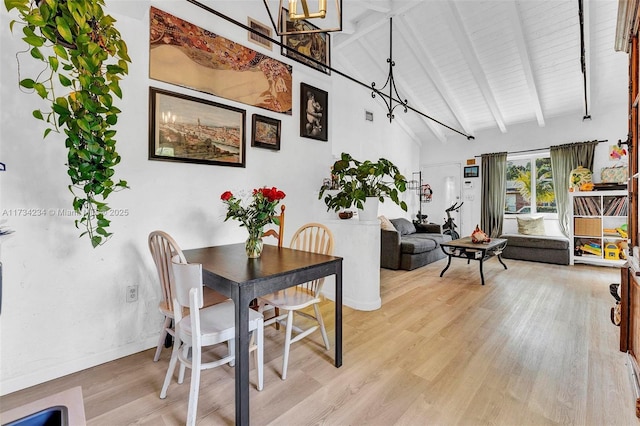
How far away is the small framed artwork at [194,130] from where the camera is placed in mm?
2281

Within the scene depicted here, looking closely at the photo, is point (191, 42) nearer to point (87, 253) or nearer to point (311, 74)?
point (311, 74)

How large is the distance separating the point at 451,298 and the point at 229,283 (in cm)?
291

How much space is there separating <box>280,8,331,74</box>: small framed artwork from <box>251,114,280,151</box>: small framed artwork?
80 cm

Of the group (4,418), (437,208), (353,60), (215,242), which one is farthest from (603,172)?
(4,418)

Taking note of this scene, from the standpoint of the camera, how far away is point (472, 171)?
7012mm

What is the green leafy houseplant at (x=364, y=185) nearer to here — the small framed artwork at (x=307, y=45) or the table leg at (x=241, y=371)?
the small framed artwork at (x=307, y=45)

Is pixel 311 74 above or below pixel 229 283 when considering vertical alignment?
above

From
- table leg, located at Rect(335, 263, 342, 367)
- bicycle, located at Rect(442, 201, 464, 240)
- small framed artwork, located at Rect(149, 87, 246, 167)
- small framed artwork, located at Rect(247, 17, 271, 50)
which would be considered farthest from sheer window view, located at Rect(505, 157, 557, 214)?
small framed artwork, located at Rect(149, 87, 246, 167)

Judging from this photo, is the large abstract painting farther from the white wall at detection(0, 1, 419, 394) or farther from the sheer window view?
the sheer window view

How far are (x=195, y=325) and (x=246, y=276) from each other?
1.09 ft

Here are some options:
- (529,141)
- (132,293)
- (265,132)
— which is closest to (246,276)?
(132,293)

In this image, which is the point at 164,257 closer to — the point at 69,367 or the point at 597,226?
the point at 69,367

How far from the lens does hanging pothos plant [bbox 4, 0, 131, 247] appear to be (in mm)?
1435

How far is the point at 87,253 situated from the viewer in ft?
6.64
